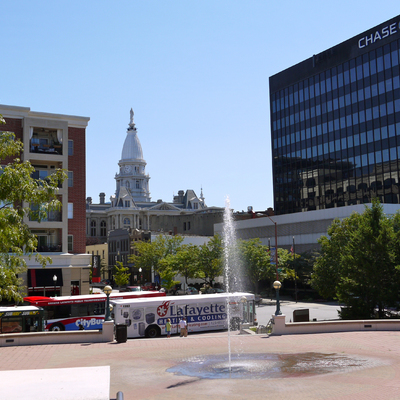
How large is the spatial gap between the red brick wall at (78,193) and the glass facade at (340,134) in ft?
152

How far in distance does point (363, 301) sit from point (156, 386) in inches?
853

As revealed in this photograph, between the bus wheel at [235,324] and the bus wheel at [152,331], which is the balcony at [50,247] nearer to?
the bus wheel at [152,331]

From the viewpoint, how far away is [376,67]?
253 ft

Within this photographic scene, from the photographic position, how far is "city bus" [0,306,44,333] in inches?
1241

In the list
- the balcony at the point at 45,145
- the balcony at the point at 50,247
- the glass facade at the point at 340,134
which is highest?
the glass facade at the point at 340,134

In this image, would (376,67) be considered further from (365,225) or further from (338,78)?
(365,225)

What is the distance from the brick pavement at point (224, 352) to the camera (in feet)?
49.4

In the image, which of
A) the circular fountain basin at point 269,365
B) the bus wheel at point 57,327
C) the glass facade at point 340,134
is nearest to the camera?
Result: the circular fountain basin at point 269,365

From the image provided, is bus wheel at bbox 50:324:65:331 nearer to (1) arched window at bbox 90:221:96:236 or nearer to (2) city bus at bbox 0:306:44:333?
(2) city bus at bbox 0:306:44:333

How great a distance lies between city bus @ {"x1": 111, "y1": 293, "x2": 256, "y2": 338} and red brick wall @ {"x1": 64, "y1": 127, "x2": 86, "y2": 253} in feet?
59.5

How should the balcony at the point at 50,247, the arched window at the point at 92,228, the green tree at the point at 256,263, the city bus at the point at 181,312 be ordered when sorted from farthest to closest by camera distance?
the arched window at the point at 92,228, the green tree at the point at 256,263, the balcony at the point at 50,247, the city bus at the point at 181,312

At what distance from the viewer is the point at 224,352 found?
23016mm

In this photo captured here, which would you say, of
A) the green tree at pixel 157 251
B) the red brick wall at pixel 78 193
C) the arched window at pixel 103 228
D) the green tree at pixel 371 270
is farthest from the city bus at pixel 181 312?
the arched window at pixel 103 228

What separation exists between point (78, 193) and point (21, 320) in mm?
21017
